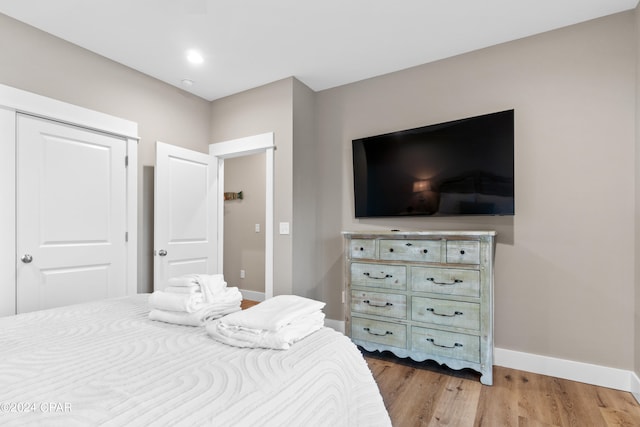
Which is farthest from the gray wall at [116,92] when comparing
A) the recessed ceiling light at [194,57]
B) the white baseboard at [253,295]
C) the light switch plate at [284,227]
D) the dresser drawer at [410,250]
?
the dresser drawer at [410,250]

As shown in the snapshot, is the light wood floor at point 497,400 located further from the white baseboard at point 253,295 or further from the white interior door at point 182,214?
the white baseboard at point 253,295

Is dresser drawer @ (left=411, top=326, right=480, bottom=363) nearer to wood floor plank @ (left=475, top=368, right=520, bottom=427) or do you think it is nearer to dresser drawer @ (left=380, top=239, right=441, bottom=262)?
wood floor plank @ (left=475, top=368, right=520, bottom=427)

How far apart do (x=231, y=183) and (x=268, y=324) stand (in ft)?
14.3

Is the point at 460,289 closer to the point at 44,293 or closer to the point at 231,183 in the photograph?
the point at 44,293

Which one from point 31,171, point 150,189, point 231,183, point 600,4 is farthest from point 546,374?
point 231,183

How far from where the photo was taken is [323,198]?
11.7ft

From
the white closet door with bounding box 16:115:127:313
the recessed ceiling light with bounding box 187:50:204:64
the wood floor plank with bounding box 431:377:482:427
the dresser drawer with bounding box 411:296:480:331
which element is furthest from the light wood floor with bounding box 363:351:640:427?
the recessed ceiling light with bounding box 187:50:204:64

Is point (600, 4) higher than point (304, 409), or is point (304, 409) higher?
point (600, 4)

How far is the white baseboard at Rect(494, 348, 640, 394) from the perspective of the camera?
223 centimetres

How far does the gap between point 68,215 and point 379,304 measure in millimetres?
2628

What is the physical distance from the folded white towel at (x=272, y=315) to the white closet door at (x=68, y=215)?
2.10 m

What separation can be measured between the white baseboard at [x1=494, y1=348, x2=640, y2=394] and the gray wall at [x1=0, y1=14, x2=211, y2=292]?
3329 mm

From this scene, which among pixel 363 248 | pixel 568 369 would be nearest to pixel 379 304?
pixel 363 248

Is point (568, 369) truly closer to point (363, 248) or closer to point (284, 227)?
point (363, 248)
